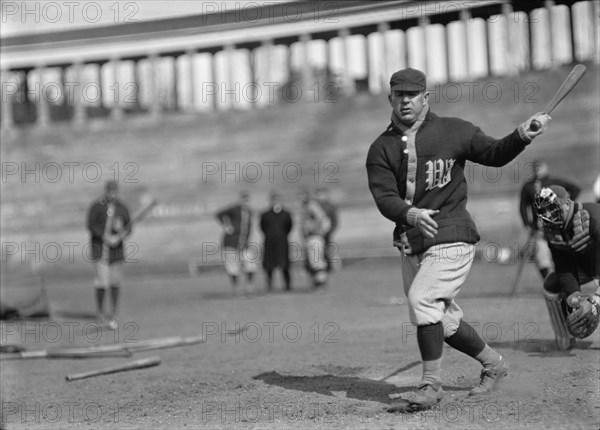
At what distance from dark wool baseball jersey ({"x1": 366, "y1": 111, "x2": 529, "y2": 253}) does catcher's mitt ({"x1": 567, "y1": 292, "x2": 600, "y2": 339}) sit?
1.22 meters

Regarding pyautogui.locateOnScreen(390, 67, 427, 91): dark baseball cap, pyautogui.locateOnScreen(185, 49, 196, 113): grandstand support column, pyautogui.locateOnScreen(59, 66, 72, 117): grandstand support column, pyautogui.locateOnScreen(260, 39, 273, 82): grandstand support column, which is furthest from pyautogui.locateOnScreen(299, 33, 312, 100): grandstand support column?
pyautogui.locateOnScreen(390, 67, 427, 91): dark baseball cap

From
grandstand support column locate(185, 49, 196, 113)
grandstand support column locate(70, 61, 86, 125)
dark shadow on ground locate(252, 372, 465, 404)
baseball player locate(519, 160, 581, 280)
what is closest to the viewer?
dark shadow on ground locate(252, 372, 465, 404)

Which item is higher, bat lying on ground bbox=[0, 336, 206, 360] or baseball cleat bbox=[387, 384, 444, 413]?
baseball cleat bbox=[387, 384, 444, 413]

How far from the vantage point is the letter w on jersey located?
20.6ft

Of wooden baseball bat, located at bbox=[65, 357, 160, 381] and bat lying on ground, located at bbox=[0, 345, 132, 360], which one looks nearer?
wooden baseball bat, located at bbox=[65, 357, 160, 381]

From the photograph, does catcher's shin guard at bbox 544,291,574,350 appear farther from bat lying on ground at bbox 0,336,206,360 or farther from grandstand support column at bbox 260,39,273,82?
grandstand support column at bbox 260,39,273,82

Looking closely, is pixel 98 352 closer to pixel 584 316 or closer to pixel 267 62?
pixel 584 316

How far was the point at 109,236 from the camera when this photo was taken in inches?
550

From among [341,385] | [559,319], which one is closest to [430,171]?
[341,385]

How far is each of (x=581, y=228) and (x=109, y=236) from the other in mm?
8086

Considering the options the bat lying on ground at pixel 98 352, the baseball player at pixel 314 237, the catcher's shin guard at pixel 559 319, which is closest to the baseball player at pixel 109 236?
the bat lying on ground at pixel 98 352

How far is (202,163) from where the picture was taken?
3969 centimetres

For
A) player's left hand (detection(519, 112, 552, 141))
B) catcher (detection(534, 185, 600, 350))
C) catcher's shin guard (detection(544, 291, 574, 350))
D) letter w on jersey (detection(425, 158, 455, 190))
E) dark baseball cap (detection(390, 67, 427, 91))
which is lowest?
catcher's shin guard (detection(544, 291, 574, 350))

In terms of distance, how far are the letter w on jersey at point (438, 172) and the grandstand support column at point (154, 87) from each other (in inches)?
1652
